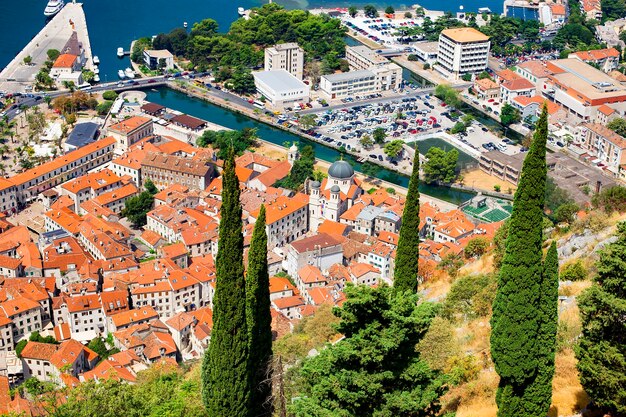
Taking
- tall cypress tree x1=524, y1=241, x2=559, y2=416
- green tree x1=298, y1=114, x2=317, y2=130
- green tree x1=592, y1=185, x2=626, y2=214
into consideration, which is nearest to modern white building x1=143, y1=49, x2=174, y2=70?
green tree x1=298, y1=114, x2=317, y2=130

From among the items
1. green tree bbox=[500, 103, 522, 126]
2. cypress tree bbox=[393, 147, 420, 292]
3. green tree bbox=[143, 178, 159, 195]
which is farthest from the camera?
green tree bbox=[500, 103, 522, 126]

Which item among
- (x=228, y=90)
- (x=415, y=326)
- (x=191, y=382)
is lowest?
(x=228, y=90)

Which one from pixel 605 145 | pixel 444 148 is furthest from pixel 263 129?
pixel 605 145

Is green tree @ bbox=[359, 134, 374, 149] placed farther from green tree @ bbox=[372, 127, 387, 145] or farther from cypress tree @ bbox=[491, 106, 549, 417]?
cypress tree @ bbox=[491, 106, 549, 417]

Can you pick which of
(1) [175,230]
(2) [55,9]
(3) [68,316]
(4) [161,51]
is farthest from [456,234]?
(2) [55,9]

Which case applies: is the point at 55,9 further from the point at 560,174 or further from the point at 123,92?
the point at 560,174

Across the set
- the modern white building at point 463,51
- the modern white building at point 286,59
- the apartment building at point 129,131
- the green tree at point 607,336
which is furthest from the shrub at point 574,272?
the modern white building at point 463,51

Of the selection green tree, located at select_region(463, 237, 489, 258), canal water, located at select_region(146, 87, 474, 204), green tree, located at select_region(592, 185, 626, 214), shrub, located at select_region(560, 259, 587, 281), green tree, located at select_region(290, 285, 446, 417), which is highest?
green tree, located at select_region(290, 285, 446, 417)
